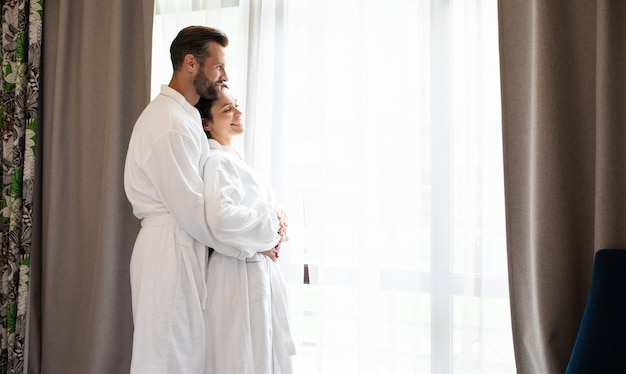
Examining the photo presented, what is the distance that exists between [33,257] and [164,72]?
128 cm

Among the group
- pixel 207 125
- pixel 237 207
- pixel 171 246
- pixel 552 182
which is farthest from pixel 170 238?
pixel 552 182

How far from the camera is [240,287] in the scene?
189 centimetres

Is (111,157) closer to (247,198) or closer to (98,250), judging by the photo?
(98,250)

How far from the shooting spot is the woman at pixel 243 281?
6.00 feet

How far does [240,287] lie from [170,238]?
0.30 meters

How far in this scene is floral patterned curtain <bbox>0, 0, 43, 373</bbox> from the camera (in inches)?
113

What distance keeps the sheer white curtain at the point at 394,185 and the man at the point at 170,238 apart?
602 mm

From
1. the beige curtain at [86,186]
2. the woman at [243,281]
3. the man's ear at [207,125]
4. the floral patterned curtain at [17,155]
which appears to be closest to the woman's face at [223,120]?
the man's ear at [207,125]

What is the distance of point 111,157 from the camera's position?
8.91 ft

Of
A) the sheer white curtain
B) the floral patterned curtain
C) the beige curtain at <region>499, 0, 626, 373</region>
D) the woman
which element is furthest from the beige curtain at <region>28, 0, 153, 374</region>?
the beige curtain at <region>499, 0, 626, 373</region>

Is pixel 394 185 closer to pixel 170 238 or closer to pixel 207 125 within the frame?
pixel 207 125

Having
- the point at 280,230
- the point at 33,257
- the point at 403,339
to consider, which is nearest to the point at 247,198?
the point at 280,230

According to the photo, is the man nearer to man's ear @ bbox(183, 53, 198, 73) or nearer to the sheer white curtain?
man's ear @ bbox(183, 53, 198, 73)

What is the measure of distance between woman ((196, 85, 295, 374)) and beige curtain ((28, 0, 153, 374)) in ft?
3.27
